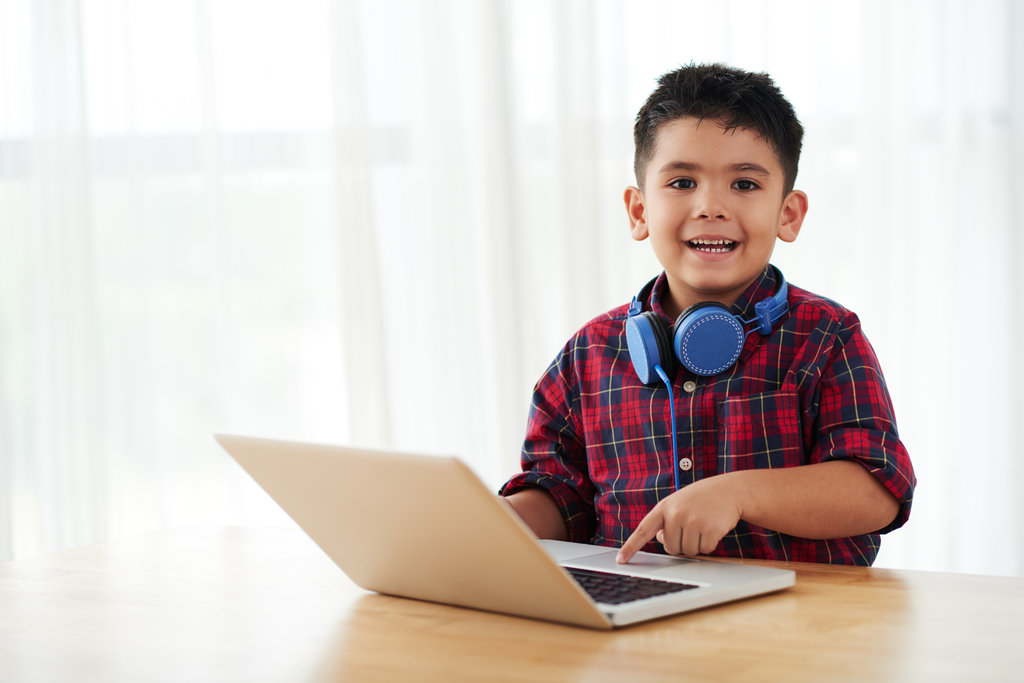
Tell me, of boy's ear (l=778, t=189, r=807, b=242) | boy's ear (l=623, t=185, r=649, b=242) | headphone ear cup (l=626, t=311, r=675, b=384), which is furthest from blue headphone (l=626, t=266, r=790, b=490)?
boy's ear (l=623, t=185, r=649, b=242)

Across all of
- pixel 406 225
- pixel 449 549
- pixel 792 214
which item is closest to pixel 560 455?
pixel 792 214

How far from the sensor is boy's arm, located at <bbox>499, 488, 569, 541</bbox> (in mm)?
1262

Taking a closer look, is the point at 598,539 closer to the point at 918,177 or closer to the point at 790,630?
the point at 790,630

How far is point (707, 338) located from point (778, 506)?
219 mm

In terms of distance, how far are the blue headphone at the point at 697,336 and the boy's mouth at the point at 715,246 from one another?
0.08 metres

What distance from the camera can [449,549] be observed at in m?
0.80

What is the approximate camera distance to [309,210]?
8.90 ft

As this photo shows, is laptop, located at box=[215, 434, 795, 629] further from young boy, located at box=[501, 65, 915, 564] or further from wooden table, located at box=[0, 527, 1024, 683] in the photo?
young boy, located at box=[501, 65, 915, 564]

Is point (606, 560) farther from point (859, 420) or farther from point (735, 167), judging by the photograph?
point (735, 167)

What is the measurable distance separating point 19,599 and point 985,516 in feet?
6.63

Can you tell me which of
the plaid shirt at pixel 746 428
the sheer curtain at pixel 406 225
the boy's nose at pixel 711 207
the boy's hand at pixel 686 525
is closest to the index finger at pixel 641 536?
the boy's hand at pixel 686 525

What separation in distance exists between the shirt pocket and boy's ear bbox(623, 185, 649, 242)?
320mm

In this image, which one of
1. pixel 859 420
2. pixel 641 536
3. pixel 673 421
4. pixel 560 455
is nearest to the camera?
pixel 641 536

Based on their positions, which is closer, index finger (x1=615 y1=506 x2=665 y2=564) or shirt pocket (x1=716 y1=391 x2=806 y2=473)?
index finger (x1=615 y1=506 x2=665 y2=564)
